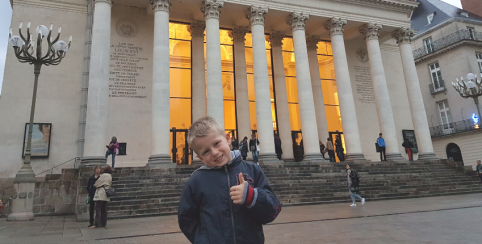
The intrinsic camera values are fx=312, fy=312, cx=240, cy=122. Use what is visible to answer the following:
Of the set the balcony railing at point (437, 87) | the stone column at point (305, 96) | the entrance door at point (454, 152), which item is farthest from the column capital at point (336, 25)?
the entrance door at point (454, 152)

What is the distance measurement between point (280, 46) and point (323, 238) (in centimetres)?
1992

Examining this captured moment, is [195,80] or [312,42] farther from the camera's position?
[312,42]

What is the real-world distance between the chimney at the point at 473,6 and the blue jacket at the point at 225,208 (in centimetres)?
4467

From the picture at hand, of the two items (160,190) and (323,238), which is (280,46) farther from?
(323,238)

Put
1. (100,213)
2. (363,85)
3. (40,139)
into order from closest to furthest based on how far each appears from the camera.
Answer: (100,213) < (40,139) < (363,85)

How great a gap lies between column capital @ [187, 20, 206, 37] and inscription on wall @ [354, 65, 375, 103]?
13374mm

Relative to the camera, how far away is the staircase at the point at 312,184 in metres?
12.2

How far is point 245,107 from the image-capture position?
2158 centimetres

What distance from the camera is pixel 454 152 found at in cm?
3116

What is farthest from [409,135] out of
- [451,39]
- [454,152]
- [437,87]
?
[451,39]

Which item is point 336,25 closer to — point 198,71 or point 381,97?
point 381,97

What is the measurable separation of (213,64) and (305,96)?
6.20 metres

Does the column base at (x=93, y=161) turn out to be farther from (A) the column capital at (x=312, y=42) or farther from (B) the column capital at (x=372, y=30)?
(B) the column capital at (x=372, y=30)

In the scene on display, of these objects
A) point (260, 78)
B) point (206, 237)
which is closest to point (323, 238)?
point (206, 237)
